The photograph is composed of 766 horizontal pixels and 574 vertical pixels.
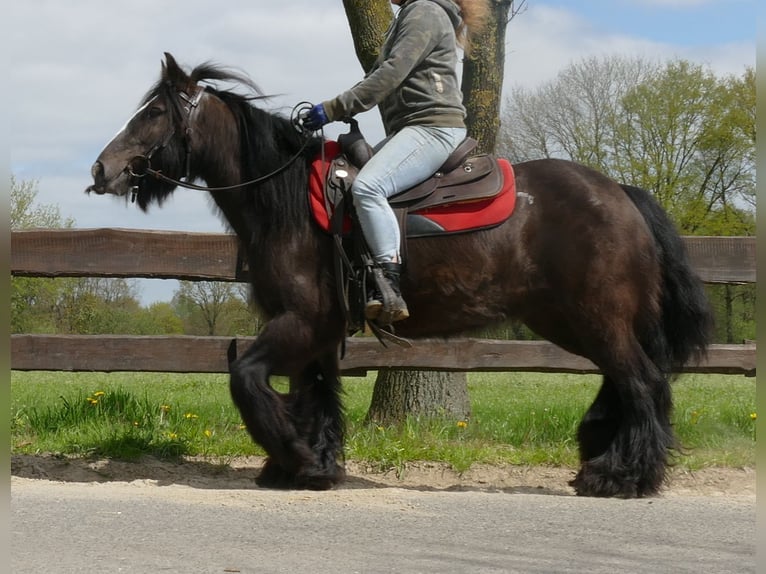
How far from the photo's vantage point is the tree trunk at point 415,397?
8.16 metres

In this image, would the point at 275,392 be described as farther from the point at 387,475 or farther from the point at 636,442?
the point at 636,442

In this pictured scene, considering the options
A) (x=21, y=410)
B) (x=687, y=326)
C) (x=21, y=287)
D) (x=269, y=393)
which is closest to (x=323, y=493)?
(x=269, y=393)

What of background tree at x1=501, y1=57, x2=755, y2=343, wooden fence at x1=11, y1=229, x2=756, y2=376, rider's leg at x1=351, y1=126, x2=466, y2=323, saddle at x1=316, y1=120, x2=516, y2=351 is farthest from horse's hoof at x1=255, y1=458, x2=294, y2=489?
background tree at x1=501, y1=57, x2=755, y2=343

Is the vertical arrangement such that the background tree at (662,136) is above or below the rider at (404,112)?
above

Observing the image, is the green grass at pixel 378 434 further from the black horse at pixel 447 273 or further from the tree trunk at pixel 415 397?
the black horse at pixel 447 273

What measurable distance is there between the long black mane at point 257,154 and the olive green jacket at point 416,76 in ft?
1.48

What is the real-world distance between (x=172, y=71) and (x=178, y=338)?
8.21ft

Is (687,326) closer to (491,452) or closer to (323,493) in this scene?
(491,452)

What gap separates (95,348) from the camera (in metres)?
7.82

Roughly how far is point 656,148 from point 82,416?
3041 centimetres

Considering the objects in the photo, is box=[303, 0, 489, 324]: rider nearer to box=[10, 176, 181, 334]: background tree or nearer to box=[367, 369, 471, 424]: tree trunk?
box=[367, 369, 471, 424]: tree trunk

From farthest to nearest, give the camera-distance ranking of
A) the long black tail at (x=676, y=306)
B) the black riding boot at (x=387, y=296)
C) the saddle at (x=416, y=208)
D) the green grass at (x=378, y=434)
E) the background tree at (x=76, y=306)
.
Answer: the background tree at (x=76, y=306) → the green grass at (x=378, y=434) → the long black tail at (x=676, y=306) → the saddle at (x=416, y=208) → the black riding boot at (x=387, y=296)

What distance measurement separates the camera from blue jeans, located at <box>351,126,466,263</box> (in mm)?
5762

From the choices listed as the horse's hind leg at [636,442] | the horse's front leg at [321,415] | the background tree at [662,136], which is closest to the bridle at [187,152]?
the horse's front leg at [321,415]
